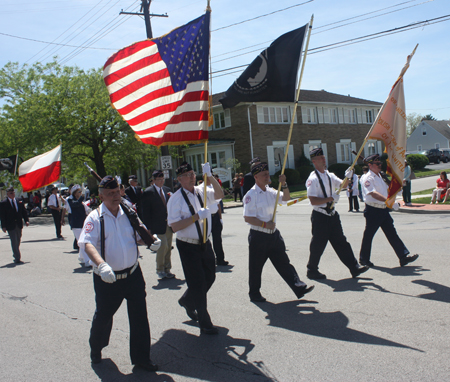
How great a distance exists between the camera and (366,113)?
44.6 meters

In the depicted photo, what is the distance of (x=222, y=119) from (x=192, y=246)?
3231 centimetres

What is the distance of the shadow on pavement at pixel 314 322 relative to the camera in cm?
423

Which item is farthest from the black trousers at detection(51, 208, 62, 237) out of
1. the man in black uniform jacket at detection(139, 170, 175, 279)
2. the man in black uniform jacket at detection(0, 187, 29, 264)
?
the man in black uniform jacket at detection(139, 170, 175, 279)

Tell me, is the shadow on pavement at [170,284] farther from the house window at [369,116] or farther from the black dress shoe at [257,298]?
the house window at [369,116]

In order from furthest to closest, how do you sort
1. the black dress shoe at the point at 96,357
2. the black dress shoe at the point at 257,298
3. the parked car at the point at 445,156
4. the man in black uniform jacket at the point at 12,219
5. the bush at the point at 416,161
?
the parked car at the point at 445,156
the bush at the point at 416,161
the man in black uniform jacket at the point at 12,219
the black dress shoe at the point at 257,298
the black dress shoe at the point at 96,357

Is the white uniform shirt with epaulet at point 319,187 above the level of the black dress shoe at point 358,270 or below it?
above

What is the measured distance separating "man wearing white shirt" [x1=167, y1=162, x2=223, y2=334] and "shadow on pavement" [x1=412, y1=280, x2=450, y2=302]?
2756mm

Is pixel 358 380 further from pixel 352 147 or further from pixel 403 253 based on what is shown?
pixel 352 147

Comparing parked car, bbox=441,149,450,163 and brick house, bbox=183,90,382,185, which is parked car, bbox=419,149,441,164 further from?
brick house, bbox=183,90,382,185

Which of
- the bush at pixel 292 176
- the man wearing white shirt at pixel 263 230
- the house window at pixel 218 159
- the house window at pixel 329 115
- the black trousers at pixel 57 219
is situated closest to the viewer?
the man wearing white shirt at pixel 263 230

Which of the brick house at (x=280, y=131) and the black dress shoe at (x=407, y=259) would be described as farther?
the brick house at (x=280, y=131)

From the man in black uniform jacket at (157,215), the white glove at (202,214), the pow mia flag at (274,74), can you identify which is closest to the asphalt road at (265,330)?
the man in black uniform jacket at (157,215)

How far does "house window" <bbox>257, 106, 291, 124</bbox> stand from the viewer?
114ft

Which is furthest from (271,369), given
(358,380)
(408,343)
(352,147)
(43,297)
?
(352,147)
